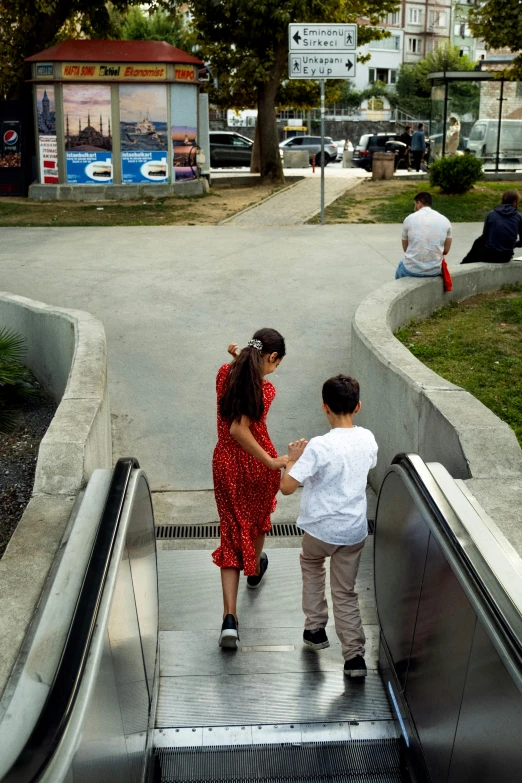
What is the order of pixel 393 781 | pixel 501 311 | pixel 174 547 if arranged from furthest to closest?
1. pixel 501 311
2. pixel 174 547
3. pixel 393 781

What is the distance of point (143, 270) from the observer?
1320 centimetres

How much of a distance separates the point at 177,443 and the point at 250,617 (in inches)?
109

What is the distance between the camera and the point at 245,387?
440 cm

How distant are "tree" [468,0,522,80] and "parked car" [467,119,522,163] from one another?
7.43 m

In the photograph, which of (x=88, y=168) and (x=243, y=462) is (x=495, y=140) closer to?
(x=88, y=168)

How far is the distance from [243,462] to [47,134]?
18.3 m

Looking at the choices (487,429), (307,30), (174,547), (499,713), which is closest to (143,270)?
(307,30)

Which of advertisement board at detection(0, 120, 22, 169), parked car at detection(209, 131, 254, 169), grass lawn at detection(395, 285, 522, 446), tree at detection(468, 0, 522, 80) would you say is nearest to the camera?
grass lawn at detection(395, 285, 522, 446)

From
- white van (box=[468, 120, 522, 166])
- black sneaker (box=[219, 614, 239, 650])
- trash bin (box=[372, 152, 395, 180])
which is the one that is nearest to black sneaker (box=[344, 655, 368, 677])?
black sneaker (box=[219, 614, 239, 650])

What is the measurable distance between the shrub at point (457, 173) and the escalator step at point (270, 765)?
17.4 m

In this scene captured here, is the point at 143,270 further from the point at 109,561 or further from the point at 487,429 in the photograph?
the point at 109,561

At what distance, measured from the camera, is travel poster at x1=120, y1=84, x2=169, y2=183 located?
20797 mm

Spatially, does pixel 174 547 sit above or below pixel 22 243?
below

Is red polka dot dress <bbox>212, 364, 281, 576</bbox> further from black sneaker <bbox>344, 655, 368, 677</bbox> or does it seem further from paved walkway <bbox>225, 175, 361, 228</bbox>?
paved walkway <bbox>225, 175, 361, 228</bbox>
